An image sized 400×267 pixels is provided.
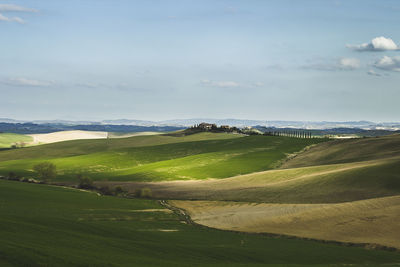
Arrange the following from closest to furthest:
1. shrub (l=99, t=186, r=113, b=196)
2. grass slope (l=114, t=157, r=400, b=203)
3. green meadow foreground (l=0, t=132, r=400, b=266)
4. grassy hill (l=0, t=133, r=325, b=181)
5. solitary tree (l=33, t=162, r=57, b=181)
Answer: green meadow foreground (l=0, t=132, r=400, b=266), grass slope (l=114, t=157, r=400, b=203), shrub (l=99, t=186, r=113, b=196), solitary tree (l=33, t=162, r=57, b=181), grassy hill (l=0, t=133, r=325, b=181)

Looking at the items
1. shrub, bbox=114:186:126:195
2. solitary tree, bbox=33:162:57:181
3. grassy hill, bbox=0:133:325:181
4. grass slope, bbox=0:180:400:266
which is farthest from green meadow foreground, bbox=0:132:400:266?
shrub, bbox=114:186:126:195

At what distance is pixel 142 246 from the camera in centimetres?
3475

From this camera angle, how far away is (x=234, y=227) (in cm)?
4981

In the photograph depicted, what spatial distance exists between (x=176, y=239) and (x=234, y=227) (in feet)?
34.5

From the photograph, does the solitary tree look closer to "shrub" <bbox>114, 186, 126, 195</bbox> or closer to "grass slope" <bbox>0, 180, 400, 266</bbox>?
"shrub" <bbox>114, 186, 126, 195</bbox>

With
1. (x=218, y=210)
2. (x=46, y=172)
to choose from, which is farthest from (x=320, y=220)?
(x=46, y=172)

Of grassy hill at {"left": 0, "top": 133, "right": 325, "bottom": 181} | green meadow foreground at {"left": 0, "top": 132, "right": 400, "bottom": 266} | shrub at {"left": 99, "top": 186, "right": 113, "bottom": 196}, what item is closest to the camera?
green meadow foreground at {"left": 0, "top": 132, "right": 400, "bottom": 266}

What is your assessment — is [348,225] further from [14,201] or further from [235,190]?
[14,201]

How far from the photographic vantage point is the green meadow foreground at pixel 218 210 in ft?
107

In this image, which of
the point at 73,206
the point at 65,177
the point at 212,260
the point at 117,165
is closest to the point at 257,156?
the point at 117,165

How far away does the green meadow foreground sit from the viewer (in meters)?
32.5

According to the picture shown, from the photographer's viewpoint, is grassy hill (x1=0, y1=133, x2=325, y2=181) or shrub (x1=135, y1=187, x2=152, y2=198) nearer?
shrub (x1=135, y1=187, x2=152, y2=198)

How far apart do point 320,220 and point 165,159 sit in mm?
85496

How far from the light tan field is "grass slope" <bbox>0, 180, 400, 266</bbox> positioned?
10.5ft
